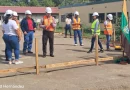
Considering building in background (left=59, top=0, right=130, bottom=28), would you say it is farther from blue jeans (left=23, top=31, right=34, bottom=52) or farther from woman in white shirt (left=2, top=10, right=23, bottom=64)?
woman in white shirt (left=2, top=10, right=23, bottom=64)

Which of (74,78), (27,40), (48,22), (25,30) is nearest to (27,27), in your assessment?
(25,30)

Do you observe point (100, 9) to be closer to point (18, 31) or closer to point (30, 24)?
point (30, 24)

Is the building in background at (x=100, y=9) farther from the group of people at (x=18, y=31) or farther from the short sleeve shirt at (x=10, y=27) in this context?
the short sleeve shirt at (x=10, y=27)

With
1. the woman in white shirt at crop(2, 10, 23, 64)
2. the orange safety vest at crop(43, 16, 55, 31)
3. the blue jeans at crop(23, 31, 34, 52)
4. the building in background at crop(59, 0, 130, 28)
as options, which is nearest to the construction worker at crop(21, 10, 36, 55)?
the blue jeans at crop(23, 31, 34, 52)

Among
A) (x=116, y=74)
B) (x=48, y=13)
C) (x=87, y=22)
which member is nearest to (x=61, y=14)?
(x=87, y=22)

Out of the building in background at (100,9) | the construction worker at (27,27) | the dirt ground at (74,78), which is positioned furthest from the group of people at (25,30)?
the building in background at (100,9)

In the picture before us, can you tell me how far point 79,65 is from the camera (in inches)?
365

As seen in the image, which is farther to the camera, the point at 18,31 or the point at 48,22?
the point at 48,22

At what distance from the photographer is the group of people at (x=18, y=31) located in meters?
8.98

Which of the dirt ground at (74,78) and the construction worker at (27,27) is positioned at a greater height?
the construction worker at (27,27)

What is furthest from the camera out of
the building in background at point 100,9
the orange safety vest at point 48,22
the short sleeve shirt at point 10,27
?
the building in background at point 100,9

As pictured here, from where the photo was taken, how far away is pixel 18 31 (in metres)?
9.00

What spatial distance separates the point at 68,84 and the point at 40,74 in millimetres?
1329

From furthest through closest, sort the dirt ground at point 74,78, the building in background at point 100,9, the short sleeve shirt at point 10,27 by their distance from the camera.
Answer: the building in background at point 100,9 < the short sleeve shirt at point 10,27 < the dirt ground at point 74,78
